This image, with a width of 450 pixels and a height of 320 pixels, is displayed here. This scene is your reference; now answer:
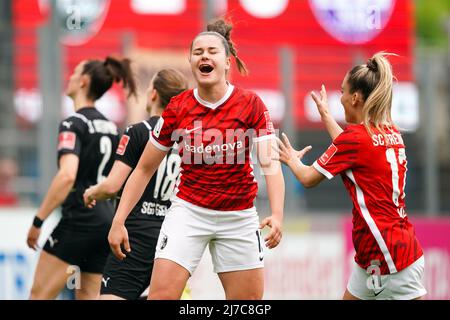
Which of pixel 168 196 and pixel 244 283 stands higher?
pixel 168 196

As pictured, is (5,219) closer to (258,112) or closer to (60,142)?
Result: (60,142)

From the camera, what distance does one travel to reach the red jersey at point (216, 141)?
644 cm

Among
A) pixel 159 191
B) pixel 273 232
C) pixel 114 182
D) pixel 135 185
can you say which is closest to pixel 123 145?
pixel 114 182

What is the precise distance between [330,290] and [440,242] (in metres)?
1.58

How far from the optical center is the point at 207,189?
647 cm

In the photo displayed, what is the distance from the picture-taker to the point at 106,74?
855cm

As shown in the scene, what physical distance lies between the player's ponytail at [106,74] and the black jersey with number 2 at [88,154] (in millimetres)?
174

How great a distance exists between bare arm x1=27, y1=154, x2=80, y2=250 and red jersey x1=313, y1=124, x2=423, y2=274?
2379 millimetres

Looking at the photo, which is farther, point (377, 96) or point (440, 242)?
point (440, 242)

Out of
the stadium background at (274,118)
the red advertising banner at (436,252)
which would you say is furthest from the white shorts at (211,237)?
the red advertising banner at (436,252)

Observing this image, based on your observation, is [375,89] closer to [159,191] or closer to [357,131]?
[357,131]

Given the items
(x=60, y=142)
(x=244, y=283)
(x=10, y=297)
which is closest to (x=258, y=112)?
(x=244, y=283)
